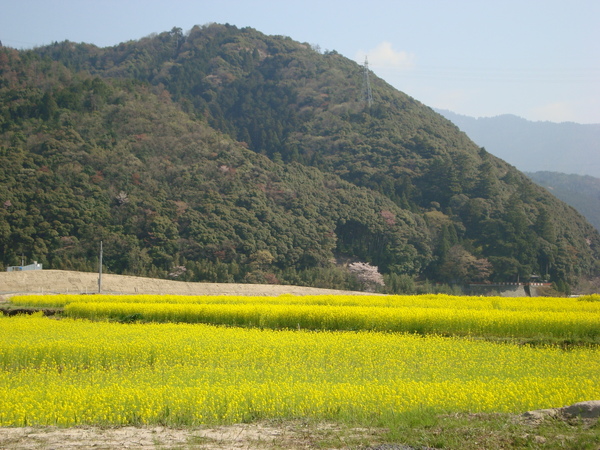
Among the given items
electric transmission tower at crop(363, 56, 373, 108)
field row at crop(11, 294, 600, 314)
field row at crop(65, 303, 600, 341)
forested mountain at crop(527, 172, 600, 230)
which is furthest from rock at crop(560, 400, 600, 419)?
forested mountain at crop(527, 172, 600, 230)

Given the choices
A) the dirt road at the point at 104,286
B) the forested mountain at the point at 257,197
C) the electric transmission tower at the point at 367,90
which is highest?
the electric transmission tower at the point at 367,90

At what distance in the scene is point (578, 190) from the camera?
140000 millimetres

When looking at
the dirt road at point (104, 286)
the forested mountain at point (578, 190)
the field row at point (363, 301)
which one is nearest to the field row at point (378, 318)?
the field row at point (363, 301)

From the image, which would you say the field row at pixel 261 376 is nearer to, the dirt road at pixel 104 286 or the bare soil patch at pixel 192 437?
the bare soil patch at pixel 192 437

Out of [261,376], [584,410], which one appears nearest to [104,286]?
[261,376]

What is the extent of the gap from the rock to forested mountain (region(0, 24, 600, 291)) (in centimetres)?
3748

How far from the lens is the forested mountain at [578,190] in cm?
10757

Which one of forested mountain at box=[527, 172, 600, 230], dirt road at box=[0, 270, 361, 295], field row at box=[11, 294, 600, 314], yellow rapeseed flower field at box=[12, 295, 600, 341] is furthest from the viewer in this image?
forested mountain at box=[527, 172, 600, 230]

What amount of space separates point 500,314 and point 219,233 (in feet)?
108

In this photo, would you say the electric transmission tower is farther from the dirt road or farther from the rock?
the rock

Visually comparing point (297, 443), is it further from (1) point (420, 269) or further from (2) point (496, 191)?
(2) point (496, 191)

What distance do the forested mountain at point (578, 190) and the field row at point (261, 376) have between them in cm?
10107

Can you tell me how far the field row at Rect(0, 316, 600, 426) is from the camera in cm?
762

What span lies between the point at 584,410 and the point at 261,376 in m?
4.83
